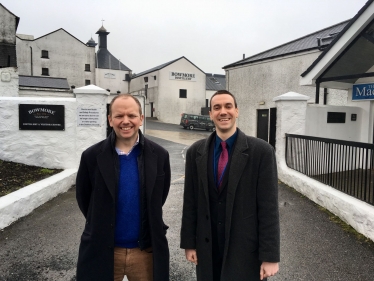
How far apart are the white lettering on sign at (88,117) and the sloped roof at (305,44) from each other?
11721 millimetres

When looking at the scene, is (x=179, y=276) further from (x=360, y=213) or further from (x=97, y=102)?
(x=97, y=102)

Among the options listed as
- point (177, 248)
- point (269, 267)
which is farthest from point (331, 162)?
point (269, 267)

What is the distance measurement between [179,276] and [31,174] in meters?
4.79

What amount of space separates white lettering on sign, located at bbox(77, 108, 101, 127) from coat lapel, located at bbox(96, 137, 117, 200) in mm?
5456

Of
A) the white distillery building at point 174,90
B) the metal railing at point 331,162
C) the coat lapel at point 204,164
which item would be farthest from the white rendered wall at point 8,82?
the white distillery building at point 174,90

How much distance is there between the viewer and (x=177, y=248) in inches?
157

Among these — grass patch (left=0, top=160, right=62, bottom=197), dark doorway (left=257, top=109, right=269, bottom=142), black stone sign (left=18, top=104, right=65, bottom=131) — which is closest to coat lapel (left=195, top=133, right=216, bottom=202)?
grass patch (left=0, top=160, right=62, bottom=197)

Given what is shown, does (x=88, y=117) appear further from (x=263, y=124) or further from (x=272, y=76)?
(x=272, y=76)

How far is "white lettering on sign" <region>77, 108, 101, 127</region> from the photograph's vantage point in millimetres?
7359

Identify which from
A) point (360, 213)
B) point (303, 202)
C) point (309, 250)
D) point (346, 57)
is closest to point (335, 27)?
point (346, 57)

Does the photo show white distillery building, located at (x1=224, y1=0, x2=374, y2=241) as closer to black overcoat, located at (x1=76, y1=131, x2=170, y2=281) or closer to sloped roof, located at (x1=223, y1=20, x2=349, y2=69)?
black overcoat, located at (x1=76, y1=131, x2=170, y2=281)

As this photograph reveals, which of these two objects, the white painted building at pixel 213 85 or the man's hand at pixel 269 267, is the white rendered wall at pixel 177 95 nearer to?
the white painted building at pixel 213 85

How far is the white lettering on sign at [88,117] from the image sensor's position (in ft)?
24.1

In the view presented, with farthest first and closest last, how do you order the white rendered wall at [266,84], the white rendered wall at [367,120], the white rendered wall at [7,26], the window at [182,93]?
1. the window at [182,93]
2. the white rendered wall at [7,26]
3. the white rendered wall at [266,84]
4. the white rendered wall at [367,120]
